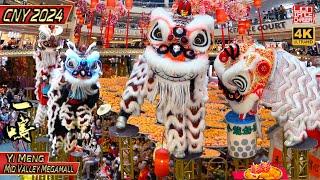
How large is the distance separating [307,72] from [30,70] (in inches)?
500

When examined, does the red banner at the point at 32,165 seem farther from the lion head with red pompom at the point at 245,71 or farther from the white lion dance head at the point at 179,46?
the lion head with red pompom at the point at 245,71

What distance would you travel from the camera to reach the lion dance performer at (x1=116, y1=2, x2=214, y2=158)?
521 cm

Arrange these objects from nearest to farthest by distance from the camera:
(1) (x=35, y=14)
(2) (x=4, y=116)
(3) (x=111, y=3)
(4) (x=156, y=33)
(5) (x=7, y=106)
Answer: (4) (x=156, y=33)
(1) (x=35, y=14)
(2) (x=4, y=116)
(5) (x=7, y=106)
(3) (x=111, y=3)

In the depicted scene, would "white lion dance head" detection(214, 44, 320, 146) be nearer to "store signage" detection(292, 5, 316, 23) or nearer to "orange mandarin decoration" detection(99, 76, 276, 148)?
"orange mandarin decoration" detection(99, 76, 276, 148)

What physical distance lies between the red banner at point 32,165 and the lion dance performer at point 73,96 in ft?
4.49

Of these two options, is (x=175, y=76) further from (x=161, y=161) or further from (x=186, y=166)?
(x=186, y=166)

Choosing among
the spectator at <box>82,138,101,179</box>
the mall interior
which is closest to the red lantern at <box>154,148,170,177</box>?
the mall interior

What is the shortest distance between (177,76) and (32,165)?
179cm

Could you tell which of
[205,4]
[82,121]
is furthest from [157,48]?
[205,4]

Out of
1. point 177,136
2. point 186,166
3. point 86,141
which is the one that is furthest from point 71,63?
point 186,166

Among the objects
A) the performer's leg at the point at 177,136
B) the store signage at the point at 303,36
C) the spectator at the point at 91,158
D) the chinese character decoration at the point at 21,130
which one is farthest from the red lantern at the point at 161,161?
the store signage at the point at 303,36

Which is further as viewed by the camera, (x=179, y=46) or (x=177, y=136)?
(x=177, y=136)

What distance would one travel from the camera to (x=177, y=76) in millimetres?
5191

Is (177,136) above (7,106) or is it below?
above
